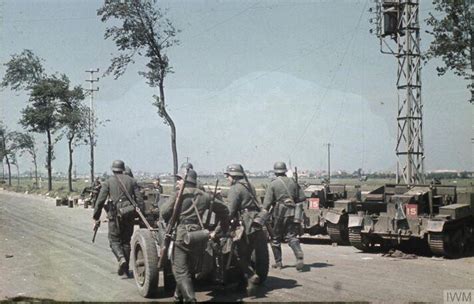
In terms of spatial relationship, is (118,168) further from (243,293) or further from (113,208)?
(243,293)

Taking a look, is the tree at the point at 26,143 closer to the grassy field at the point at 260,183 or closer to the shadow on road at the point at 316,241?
the grassy field at the point at 260,183

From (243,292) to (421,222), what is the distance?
5632 mm

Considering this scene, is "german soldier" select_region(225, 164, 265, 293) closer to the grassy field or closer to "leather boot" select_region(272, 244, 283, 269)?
the grassy field

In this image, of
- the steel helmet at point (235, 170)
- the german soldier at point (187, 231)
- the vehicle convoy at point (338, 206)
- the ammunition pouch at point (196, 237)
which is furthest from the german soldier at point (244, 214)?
the vehicle convoy at point (338, 206)

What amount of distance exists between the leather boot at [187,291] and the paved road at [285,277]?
0.88m

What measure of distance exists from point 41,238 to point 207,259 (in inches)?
369

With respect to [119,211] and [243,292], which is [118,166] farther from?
[243,292]

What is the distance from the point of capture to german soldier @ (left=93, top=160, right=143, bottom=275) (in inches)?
369

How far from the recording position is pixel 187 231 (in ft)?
22.9

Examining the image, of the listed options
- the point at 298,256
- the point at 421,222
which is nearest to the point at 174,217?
the point at 298,256

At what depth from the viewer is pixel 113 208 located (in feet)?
30.9

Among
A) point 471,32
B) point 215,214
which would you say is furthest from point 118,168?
point 471,32

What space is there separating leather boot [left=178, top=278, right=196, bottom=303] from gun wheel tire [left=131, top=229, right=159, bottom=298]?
0.86 meters

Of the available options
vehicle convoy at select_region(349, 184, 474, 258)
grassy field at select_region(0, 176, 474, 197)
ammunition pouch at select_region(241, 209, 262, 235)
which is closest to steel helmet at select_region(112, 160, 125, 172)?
grassy field at select_region(0, 176, 474, 197)
